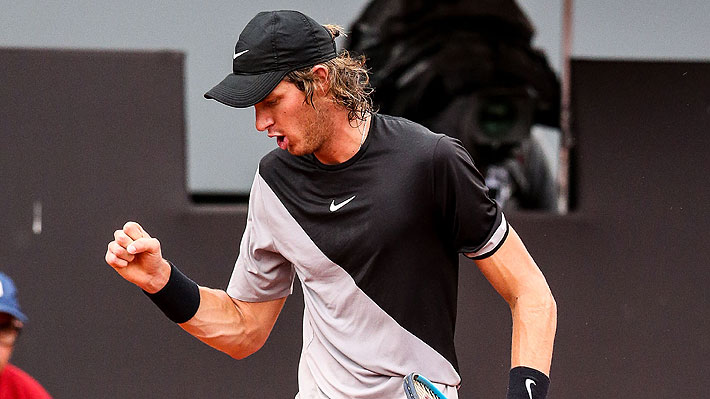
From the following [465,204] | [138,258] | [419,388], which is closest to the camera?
[419,388]

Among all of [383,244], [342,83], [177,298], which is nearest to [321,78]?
[342,83]

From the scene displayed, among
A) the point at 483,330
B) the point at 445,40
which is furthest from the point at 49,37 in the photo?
the point at 483,330

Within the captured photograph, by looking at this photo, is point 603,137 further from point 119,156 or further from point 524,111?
point 119,156

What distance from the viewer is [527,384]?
2465 mm

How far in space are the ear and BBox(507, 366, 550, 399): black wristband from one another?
83 cm

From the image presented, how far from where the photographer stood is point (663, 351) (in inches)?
198

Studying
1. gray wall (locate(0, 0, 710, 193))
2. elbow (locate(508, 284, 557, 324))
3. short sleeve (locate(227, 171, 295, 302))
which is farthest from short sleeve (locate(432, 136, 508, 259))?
gray wall (locate(0, 0, 710, 193))

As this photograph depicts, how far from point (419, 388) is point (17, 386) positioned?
4.24 feet

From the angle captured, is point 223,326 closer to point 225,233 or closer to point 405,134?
point 405,134

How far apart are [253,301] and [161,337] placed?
1.93m

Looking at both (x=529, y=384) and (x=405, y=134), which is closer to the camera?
(x=529, y=384)

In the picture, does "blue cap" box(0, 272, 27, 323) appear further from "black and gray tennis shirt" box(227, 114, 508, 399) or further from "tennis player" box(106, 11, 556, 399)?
"black and gray tennis shirt" box(227, 114, 508, 399)

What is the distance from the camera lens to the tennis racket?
2.35 m

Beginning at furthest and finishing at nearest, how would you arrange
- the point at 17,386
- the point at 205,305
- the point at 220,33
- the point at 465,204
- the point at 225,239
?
the point at 220,33 < the point at 225,239 < the point at 17,386 < the point at 205,305 < the point at 465,204
